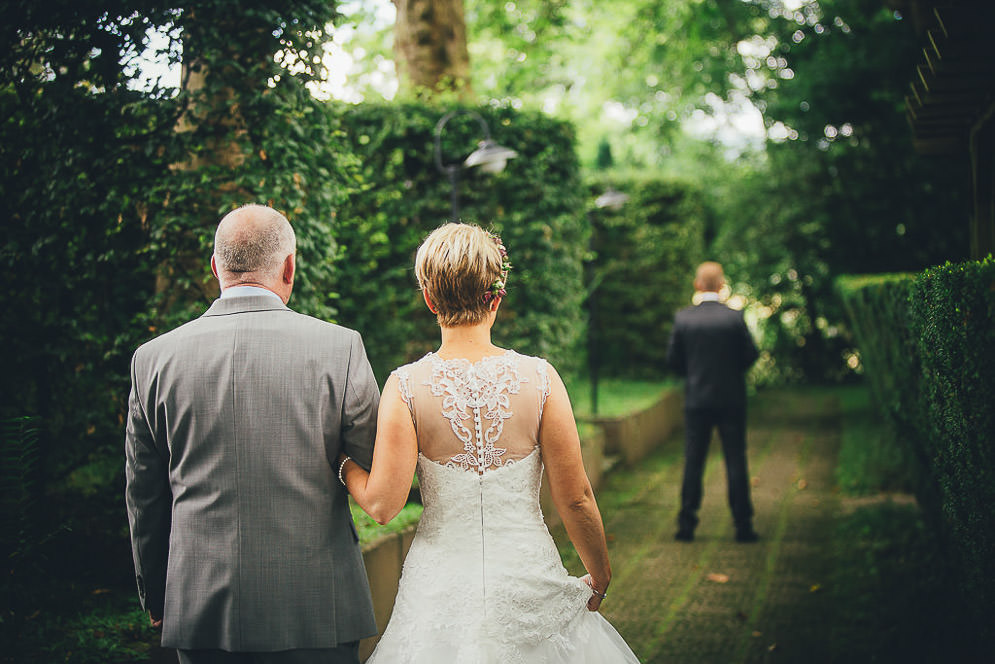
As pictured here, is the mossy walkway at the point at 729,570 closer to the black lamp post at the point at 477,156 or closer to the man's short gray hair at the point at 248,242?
the black lamp post at the point at 477,156

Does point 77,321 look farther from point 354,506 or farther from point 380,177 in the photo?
point 380,177

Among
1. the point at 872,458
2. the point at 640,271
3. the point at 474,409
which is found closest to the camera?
the point at 474,409

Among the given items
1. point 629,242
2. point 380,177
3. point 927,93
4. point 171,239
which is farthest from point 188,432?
point 629,242

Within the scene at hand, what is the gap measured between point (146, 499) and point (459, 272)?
4.22 ft

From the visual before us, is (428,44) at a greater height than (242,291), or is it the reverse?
(428,44)

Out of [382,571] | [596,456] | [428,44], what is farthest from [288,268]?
[428,44]

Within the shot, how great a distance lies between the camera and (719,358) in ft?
23.9

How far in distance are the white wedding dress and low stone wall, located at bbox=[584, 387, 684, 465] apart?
754cm

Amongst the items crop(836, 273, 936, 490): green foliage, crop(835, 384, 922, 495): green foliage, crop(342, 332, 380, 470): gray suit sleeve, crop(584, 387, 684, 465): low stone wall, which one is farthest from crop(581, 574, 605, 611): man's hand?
crop(584, 387, 684, 465): low stone wall

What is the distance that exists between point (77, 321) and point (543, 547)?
9.89 ft

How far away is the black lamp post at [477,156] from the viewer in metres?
6.73

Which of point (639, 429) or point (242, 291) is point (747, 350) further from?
point (242, 291)

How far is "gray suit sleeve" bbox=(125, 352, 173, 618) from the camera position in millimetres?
2736

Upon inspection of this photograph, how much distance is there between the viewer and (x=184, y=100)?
173 inches
